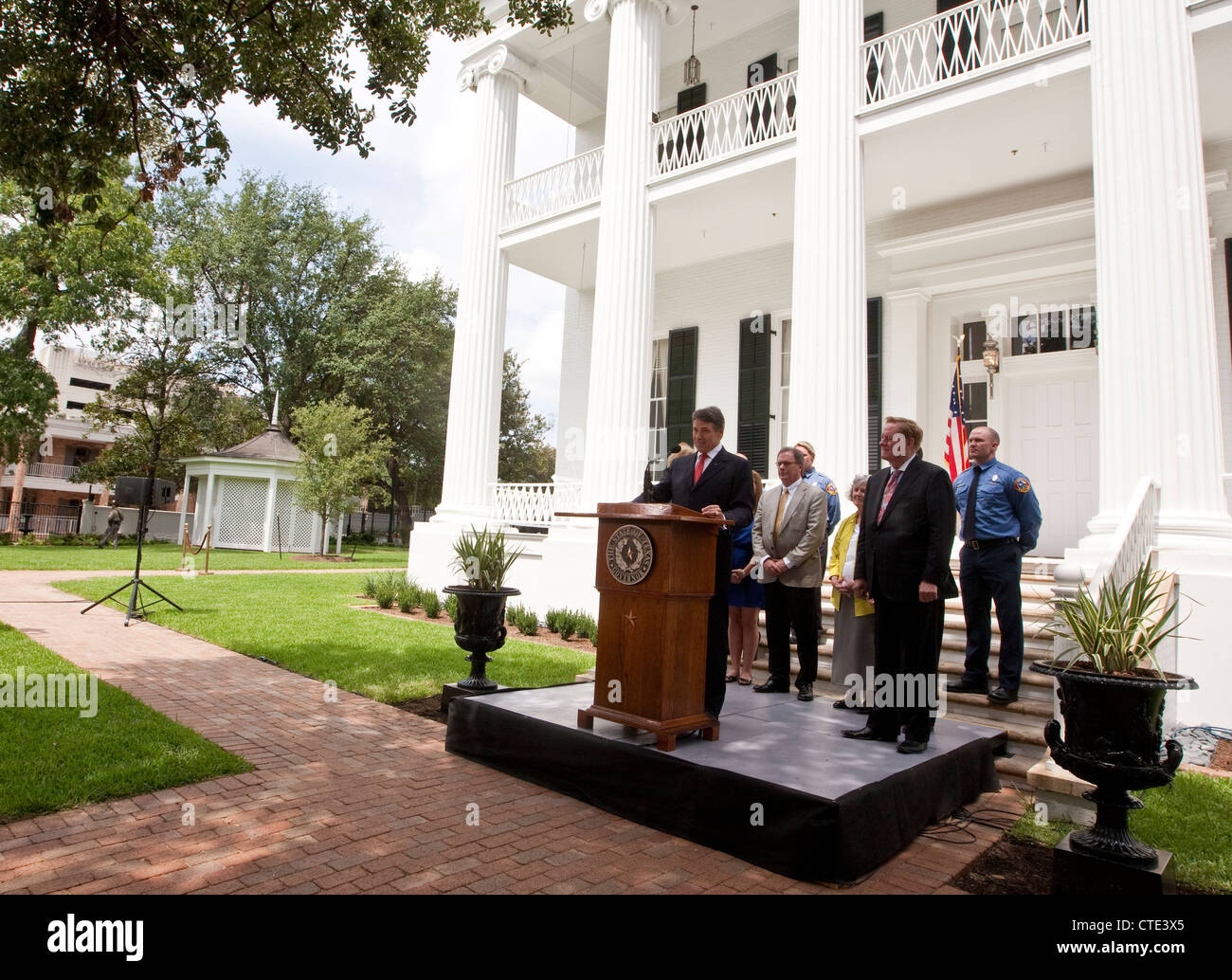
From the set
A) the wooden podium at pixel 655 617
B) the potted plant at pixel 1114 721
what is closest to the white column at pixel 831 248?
the wooden podium at pixel 655 617

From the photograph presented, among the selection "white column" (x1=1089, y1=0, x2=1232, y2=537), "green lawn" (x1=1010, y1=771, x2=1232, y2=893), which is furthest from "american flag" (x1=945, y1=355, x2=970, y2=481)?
"green lawn" (x1=1010, y1=771, x2=1232, y2=893)

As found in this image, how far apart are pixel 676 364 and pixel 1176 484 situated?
8.95 metres

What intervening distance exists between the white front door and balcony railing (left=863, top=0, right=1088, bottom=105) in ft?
13.2

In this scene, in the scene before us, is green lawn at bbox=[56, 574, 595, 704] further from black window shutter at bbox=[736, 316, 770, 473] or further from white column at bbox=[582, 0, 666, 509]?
black window shutter at bbox=[736, 316, 770, 473]

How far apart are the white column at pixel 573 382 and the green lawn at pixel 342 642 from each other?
4.84 meters

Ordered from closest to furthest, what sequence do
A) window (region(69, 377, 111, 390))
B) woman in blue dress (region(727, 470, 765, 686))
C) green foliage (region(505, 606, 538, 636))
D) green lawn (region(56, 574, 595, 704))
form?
1. woman in blue dress (region(727, 470, 765, 686))
2. green lawn (region(56, 574, 595, 704))
3. green foliage (region(505, 606, 538, 636))
4. window (region(69, 377, 111, 390))

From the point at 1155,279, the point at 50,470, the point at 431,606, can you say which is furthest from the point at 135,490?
the point at 50,470

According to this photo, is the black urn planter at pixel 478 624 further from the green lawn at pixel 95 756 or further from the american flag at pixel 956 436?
the american flag at pixel 956 436

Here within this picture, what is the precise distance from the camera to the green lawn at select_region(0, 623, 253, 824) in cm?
411

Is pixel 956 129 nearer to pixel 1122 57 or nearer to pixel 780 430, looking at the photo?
pixel 1122 57

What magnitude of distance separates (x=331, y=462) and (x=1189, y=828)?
24.5 meters

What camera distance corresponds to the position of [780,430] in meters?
13.0

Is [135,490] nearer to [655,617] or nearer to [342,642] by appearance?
[342,642]
